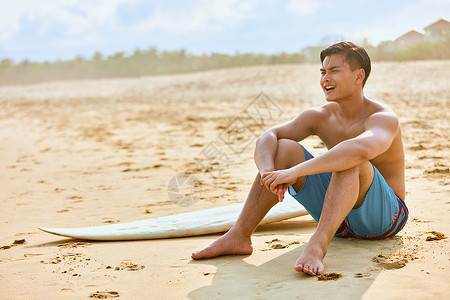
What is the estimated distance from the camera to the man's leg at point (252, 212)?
105 inches

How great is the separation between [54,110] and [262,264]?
11.8 metres

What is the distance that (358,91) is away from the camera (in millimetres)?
2742

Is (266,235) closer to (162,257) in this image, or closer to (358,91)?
(162,257)

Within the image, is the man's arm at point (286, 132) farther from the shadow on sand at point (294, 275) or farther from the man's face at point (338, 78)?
the shadow on sand at point (294, 275)

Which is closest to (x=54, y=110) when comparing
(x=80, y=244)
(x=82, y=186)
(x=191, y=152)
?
(x=191, y=152)

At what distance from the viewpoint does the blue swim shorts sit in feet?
8.23

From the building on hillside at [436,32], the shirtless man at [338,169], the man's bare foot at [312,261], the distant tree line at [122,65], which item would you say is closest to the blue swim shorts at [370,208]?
the shirtless man at [338,169]

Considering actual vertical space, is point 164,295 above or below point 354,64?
below

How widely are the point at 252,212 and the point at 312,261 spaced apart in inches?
19.6

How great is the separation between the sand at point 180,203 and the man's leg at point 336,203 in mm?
95

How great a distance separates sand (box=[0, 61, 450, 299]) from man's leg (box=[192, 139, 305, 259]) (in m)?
0.06

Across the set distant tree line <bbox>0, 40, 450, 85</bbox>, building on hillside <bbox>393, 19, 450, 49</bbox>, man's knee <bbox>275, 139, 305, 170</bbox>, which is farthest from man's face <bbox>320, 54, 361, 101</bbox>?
distant tree line <bbox>0, 40, 450, 85</bbox>

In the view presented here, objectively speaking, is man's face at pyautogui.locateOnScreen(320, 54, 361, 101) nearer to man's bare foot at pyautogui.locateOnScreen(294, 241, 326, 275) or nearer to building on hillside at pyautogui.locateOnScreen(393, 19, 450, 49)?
man's bare foot at pyautogui.locateOnScreen(294, 241, 326, 275)

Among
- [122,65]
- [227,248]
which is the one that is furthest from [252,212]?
[122,65]
